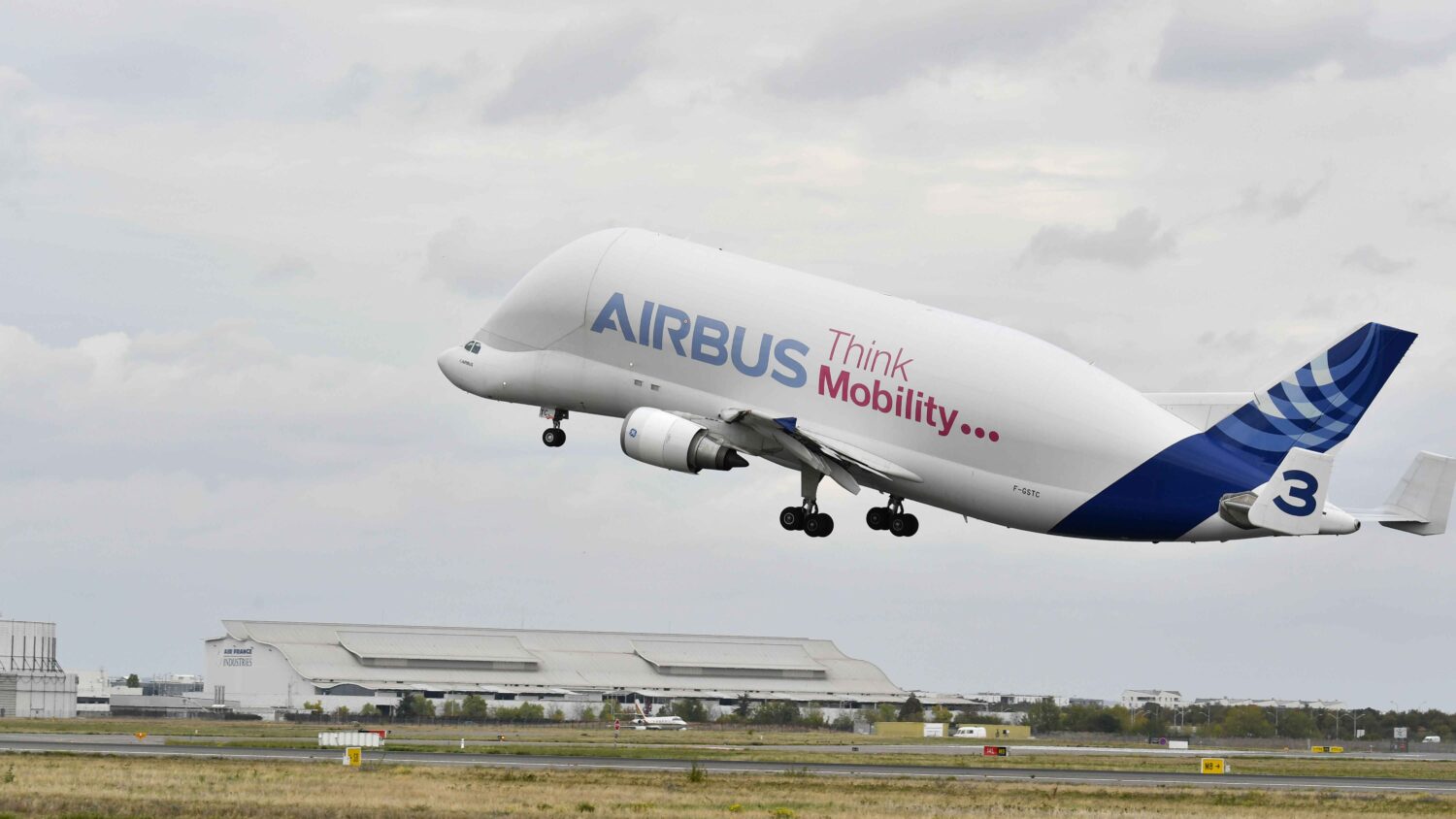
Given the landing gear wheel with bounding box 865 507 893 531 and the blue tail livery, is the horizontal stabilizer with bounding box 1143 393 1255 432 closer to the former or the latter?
the blue tail livery

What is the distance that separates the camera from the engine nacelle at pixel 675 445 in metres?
60.0

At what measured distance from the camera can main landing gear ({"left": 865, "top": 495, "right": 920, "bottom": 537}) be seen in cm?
6253

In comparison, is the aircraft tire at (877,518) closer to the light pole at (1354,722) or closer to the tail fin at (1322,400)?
the tail fin at (1322,400)

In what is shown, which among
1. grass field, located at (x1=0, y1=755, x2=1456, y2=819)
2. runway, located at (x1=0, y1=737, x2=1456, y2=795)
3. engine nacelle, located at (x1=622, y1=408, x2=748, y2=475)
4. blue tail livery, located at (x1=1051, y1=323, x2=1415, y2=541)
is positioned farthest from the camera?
runway, located at (x1=0, y1=737, x2=1456, y2=795)

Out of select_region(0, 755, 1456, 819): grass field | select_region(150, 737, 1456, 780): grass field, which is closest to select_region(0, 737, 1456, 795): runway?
select_region(150, 737, 1456, 780): grass field

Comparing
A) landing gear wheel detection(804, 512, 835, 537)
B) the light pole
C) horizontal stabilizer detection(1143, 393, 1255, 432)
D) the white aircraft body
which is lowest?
the light pole

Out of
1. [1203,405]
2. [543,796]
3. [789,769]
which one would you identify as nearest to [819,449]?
[1203,405]

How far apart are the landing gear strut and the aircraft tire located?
153cm

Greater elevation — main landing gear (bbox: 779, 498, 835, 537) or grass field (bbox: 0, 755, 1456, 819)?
main landing gear (bbox: 779, 498, 835, 537)

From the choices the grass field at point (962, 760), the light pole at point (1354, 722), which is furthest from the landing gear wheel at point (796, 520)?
the light pole at point (1354, 722)

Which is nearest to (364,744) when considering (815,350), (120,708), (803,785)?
(803,785)

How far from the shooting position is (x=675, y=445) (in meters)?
60.1

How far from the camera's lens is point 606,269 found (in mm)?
63156

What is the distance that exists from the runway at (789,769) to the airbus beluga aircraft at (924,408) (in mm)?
23264
